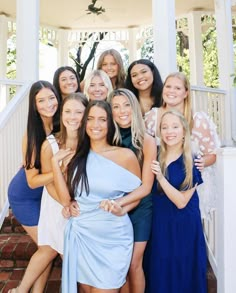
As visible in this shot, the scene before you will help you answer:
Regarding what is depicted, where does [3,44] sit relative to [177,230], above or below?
above

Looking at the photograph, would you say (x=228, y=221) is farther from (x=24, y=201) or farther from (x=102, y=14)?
(x=102, y=14)

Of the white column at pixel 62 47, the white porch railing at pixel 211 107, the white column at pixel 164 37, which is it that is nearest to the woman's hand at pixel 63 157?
the white porch railing at pixel 211 107

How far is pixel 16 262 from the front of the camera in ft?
9.68

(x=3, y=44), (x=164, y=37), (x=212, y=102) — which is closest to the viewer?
(x=164, y=37)

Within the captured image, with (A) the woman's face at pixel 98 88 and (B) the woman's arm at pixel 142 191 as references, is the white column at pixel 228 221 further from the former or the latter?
(A) the woman's face at pixel 98 88

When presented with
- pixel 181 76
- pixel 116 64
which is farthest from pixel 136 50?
pixel 181 76

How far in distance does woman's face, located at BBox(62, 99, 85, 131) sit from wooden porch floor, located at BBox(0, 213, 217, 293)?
133 centimetres

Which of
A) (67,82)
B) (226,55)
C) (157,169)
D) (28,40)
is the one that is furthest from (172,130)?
(226,55)

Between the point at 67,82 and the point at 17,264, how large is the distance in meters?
1.58

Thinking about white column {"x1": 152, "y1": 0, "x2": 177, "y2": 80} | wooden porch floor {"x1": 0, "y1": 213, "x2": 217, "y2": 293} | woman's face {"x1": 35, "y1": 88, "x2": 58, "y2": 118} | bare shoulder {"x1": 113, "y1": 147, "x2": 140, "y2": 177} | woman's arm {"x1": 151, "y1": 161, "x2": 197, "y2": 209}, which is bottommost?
wooden porch floor {"x1": 0, "y1": 213, "x2": 217, "y2": 293}

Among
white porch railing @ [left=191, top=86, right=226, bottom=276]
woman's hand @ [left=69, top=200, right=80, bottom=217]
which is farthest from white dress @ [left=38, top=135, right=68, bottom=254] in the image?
white porch railing @ [left=191, top=86, right=226, bottom=276]

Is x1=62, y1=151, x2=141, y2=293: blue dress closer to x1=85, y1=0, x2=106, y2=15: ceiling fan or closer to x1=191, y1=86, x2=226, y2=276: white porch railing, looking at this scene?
x1=191, y1=86, x2=226, y2=276: white porch railing

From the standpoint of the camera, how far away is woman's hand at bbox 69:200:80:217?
6.41ft

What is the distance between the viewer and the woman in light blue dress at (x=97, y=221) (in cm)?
190
